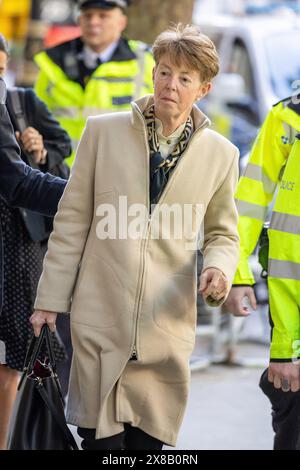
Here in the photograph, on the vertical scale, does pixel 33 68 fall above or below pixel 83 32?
above

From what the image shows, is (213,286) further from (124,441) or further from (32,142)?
(32,142)

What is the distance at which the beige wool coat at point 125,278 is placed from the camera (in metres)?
4.06

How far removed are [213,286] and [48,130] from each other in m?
1.66

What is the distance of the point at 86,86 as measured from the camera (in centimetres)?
680

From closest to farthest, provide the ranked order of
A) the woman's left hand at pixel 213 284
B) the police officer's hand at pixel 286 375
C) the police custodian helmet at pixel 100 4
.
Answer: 1. the woman's left hand at pixel 213 284
2. the police officer's hand at pixel 286 375
3. the police custodian helmet at pixel 100 4

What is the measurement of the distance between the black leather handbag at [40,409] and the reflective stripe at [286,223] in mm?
922

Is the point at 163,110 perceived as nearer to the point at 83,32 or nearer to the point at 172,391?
the point at 172,391

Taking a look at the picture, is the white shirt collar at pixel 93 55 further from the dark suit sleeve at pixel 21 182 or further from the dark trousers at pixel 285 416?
the dark trousers at pixel 285 416

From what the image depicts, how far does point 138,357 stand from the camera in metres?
4.06

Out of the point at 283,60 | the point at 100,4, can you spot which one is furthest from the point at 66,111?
the point at 283,60

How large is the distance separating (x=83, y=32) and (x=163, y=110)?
2.93 metres

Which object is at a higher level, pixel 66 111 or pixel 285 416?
pixel 66 111

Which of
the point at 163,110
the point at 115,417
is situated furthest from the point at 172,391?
the point at 163,110

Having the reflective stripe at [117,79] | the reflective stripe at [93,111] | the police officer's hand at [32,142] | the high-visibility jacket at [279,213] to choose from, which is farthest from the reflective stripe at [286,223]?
the reflective stripe at [117,79]
